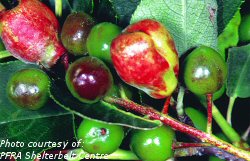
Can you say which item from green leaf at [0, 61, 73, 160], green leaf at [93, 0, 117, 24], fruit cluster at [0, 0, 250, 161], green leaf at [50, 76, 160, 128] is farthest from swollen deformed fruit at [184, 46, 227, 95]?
green leaf at [0, 61, 73, 160]

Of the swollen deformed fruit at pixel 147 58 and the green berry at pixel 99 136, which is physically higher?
the swollen deformed fruit at pixel 147 58

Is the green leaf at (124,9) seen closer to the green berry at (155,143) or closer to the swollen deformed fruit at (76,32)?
the swollen deformed fruit at (76,32)

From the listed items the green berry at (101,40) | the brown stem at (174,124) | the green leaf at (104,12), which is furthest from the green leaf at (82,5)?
the brown stem at (174,124)

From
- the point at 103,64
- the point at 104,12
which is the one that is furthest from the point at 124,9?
the point at 103,64

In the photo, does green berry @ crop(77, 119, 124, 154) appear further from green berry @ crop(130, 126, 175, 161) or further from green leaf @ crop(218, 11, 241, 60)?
green leaf @ crop(218, 11, 241, 60)

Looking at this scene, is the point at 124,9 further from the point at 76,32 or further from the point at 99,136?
the point at 99,136
